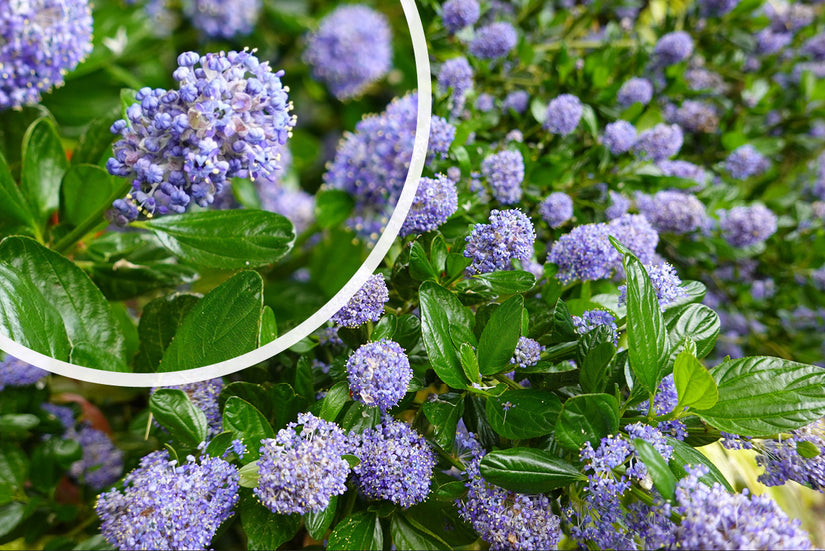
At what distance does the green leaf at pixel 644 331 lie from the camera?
466mm

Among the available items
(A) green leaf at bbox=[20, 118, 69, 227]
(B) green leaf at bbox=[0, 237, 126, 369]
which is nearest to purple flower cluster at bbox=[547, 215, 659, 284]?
(B) green leaf at bbox=[0, 237, 126, 369]

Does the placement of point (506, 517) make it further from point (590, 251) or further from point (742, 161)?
point (742, 161)

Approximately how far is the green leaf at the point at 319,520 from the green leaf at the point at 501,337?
6.2 inches

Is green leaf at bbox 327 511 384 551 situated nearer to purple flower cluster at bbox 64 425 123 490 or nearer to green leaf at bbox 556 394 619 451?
green leaf at bbox 556 394 619 451

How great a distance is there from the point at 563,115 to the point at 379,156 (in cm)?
22

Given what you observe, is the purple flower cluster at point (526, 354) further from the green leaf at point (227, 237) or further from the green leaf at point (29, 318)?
the green leaf at point (29, 318)

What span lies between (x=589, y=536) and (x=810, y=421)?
7.4 inches

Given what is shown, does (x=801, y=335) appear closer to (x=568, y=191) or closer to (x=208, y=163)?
(x=568, y=191)

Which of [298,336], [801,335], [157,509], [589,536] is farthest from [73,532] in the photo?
[801,335]

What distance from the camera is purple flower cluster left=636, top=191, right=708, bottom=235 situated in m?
0.72

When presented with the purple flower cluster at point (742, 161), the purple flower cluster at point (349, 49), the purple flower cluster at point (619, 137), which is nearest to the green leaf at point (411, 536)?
the purple flower cluster at point (619, 137)

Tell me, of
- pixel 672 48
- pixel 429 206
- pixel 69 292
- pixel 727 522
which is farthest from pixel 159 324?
pixel 672 48

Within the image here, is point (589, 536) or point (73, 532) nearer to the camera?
point (589, 536)

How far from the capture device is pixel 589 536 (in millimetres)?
479
